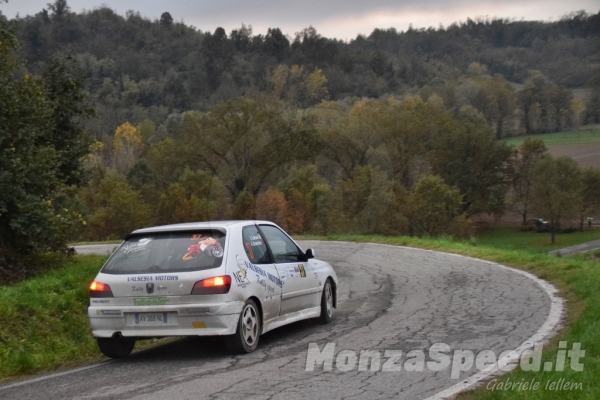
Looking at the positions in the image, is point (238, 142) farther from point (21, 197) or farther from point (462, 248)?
point (21, 197)

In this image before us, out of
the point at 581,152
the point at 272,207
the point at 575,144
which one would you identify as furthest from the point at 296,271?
the point at 575,144

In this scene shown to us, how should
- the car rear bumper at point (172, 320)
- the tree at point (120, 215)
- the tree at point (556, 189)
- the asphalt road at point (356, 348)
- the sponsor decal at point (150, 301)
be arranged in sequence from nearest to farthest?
the asphalt road at point (356, 348)
the car rear bumper at point (172, 320)
the sponsor decal at point (150, 301)
the tree at point (120, 215)
the tree at point (556, 189)

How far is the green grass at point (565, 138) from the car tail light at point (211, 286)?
250ft

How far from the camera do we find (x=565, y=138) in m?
89.2

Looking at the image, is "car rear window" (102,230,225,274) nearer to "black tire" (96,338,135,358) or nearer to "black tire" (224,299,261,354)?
"black tire" (224,299,261,354)

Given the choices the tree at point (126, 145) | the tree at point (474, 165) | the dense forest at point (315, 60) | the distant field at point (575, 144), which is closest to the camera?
the tree at point (474, 165)

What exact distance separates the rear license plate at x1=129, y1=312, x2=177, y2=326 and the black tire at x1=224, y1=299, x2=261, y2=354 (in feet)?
2.03

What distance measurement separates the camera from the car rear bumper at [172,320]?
25.3 ft

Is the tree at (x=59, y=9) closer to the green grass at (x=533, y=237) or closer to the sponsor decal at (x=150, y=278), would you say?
the green grass at (x=533, y=237)

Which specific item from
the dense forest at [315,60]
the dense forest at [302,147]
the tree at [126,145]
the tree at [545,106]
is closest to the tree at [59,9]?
the dense forest at [315,60]

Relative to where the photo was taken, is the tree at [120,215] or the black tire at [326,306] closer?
the black tire at [326,306]

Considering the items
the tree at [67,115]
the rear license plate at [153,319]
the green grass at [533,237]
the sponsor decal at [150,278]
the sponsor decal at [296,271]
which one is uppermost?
the tree at [67,115]

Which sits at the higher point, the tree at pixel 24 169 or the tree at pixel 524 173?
the tree at pixel 24 169

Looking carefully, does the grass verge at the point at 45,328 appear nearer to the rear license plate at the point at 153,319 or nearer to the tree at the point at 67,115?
the rear license plate at the point at 153,319
